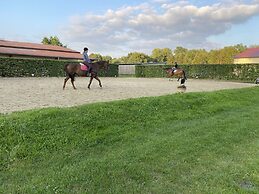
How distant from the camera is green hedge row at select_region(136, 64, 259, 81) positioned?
32.8m

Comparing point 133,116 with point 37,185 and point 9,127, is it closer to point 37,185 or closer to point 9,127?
point 9,127

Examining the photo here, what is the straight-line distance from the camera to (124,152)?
5.13m

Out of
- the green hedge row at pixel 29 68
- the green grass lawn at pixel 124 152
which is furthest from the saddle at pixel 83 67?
the green hedge row at pixel 29 68

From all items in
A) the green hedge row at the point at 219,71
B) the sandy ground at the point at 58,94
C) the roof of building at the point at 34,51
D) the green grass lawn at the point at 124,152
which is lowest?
the green grass lawn at the point at 124,152

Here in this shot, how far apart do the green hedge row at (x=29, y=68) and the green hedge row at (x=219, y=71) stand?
1384cm

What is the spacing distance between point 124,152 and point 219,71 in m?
32.8

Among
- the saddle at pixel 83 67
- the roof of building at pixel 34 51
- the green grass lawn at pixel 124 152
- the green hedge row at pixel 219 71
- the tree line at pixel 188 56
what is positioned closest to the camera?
the green grass lawn at pixel 124 152

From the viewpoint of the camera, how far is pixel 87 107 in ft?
23.6

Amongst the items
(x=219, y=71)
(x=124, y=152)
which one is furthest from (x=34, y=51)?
(x=124, y=152)

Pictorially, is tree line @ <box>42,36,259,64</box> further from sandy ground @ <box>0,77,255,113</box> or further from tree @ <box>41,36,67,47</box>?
sandy ground @ <box>0,77,255,113</box>

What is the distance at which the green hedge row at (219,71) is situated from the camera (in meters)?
32.8

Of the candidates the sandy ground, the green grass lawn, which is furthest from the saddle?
the green grass lawn

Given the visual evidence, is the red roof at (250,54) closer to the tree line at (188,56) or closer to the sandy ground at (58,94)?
the tree line at (188,56)

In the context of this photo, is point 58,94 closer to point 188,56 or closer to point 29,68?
point 29,68
